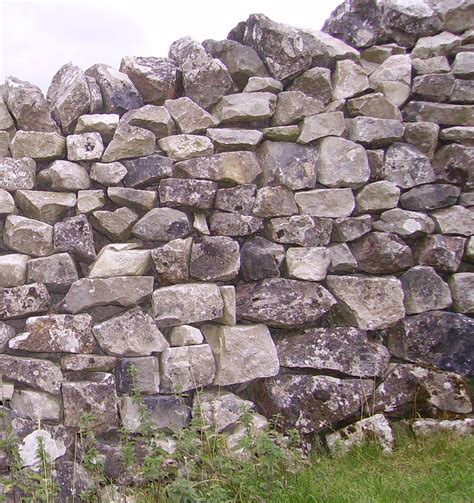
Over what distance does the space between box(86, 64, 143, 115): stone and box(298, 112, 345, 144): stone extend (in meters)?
1.09

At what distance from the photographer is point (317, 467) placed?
9.48 ft

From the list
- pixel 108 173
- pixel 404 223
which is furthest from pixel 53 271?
pixel 404 223

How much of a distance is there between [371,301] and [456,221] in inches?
30.9

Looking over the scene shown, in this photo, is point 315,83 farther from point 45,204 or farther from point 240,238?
point 45,204

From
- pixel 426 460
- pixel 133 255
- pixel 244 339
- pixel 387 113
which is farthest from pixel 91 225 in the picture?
pixel 426 460

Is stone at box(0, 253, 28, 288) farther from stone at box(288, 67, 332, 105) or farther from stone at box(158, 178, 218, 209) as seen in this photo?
stone at box(288, 67, 332, 105)

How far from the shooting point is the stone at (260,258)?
3330mm

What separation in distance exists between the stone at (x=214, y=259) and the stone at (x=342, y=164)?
2.56ft

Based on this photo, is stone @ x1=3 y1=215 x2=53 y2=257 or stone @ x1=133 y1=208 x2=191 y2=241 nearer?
stone @ x1=3 y1=215 x2=53 y2=257

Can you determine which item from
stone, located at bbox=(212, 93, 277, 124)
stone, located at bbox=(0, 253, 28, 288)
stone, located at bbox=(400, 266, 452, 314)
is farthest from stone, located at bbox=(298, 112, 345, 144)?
stone, located at bbox=(0, 253, 28, 288)

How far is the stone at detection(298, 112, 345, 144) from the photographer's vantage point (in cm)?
355

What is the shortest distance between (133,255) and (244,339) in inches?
32.7

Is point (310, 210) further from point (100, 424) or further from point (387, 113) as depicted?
point (100, 424)

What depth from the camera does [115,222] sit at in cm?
325
